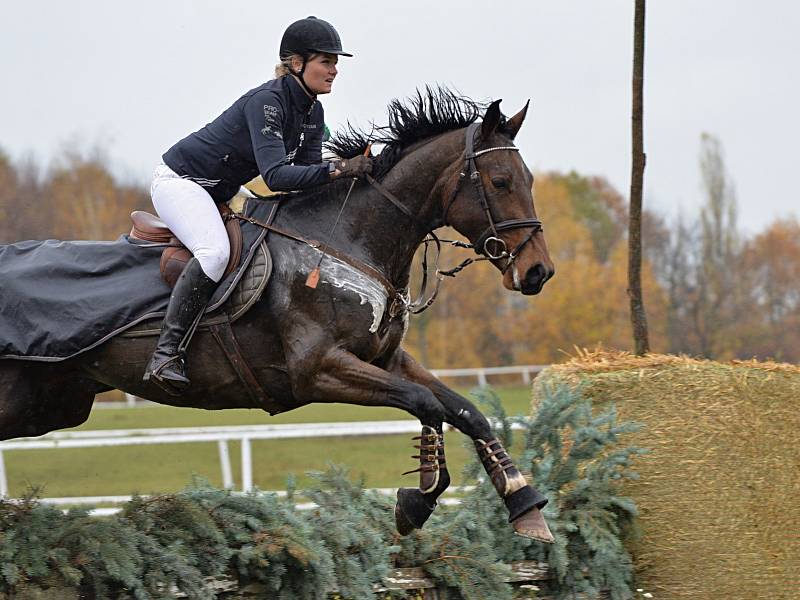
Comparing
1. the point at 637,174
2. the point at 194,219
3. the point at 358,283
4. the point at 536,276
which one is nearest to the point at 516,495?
the point at 536,276

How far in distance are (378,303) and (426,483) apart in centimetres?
94

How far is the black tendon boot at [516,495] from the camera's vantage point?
5.10 m

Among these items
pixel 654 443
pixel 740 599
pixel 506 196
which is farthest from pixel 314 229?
pixel 740 599

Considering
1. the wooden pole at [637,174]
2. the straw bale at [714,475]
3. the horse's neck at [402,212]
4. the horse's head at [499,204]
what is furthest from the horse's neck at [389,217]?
the wooden pole at [637,174]

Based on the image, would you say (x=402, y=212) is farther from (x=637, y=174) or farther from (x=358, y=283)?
(x=637, y=174)

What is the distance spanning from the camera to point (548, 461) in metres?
6.13

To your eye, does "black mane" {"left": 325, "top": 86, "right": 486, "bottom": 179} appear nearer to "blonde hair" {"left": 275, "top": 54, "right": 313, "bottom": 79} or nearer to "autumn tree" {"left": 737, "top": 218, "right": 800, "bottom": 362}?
"blonde hair" {"left": 275, "top": 54, "right": 313, "bottom": 79}

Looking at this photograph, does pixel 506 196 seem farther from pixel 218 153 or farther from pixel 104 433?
pixel 104 433

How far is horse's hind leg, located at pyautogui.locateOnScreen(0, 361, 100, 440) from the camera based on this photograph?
17.9 feet

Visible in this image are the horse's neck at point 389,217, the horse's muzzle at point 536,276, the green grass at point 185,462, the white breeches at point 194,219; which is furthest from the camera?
the green grass at point 185,462

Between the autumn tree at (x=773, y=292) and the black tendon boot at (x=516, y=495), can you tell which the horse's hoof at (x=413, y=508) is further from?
the autumn tree at (x=773, y=292)

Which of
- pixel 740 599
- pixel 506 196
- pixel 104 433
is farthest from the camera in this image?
pixel 104 433

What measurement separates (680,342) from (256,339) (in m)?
32.0

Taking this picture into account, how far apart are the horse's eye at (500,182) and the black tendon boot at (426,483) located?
124 cm
